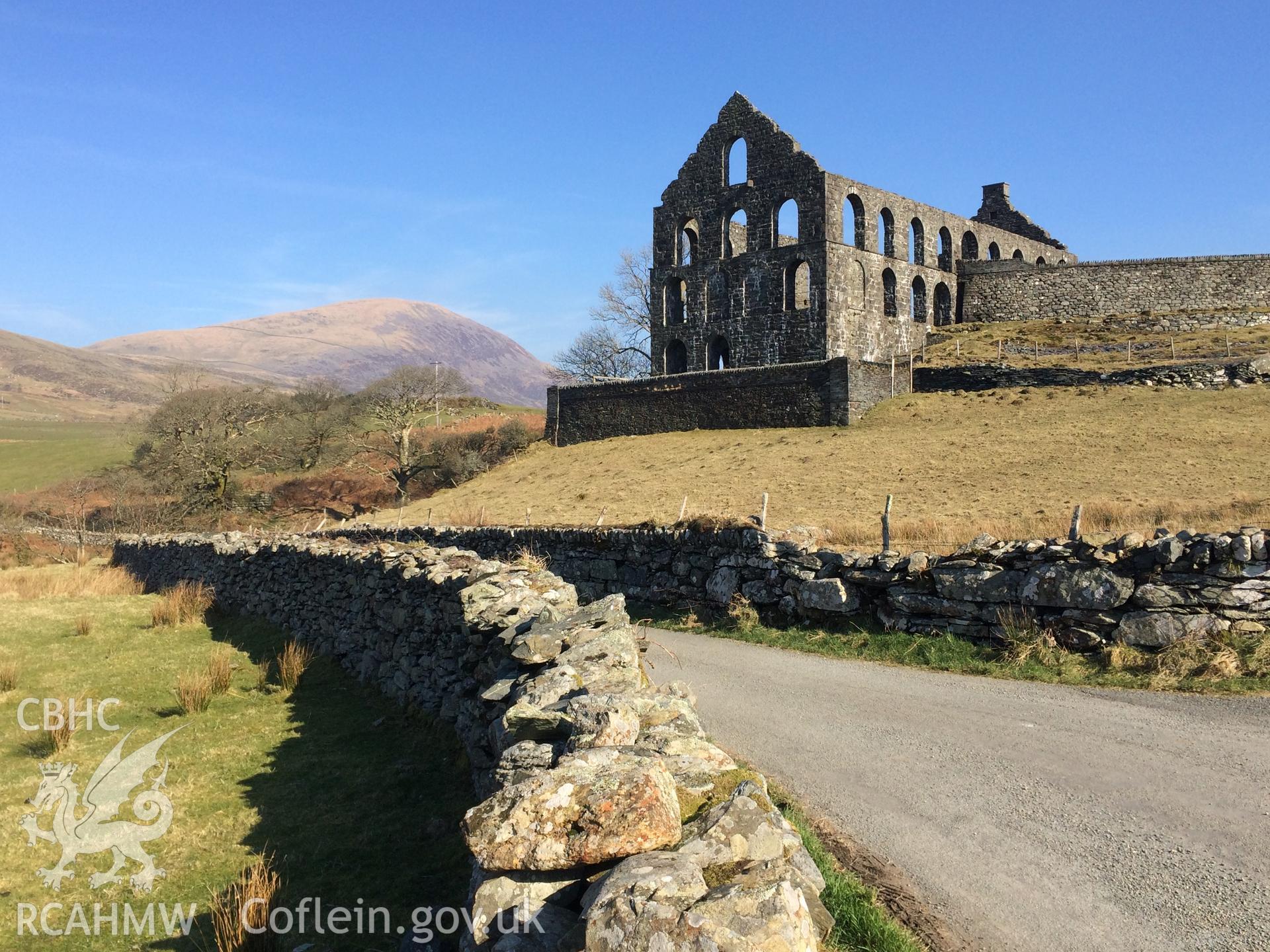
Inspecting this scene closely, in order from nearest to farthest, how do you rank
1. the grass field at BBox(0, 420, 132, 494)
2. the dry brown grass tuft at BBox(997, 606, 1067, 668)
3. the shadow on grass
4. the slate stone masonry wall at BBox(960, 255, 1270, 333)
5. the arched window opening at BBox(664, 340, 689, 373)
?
the shadow on grass → the dry brown grass tuft at BBox(997, 606, 1067, 668) → the arched window opening at BBox(664, 340, 689, 373) → the slate stone masonry wall at BBox(960, 255, 1270, 333) → the grass field at BBox(0, 420, 132, 494)

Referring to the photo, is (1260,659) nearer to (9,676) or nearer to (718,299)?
(9,676)

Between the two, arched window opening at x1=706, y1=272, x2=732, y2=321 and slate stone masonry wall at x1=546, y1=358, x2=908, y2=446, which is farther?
arched window opening at x1=706, y1=272, x2=732, y2=321

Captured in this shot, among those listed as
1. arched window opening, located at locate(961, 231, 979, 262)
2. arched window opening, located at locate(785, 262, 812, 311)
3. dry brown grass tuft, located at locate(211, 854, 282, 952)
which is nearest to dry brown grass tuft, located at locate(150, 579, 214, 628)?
dry brown grass tuft, located at locate(211, 854, 282, 952)

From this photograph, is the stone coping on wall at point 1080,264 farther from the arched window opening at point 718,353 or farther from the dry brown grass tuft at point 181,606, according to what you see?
the dry brown grass tuft at point 181,606

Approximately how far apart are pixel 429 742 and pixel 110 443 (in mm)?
82163

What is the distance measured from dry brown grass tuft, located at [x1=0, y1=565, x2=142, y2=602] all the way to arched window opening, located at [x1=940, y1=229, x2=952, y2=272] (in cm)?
4624

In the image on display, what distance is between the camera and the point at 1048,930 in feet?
16.6

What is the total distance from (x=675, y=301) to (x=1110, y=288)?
2732 cm

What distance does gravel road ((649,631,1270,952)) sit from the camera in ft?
17.1

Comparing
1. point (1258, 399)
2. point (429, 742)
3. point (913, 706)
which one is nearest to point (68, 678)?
point (429, 742)

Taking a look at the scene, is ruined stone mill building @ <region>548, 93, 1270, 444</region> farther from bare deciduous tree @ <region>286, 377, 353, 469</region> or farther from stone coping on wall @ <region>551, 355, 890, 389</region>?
bare deciduous tree @ <region>286, 377, 353, 469</region>

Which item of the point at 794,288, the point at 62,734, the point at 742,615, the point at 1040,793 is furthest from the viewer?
the point at 794,288

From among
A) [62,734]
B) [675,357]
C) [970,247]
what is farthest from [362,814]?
[970,247]

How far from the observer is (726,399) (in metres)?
44.0
